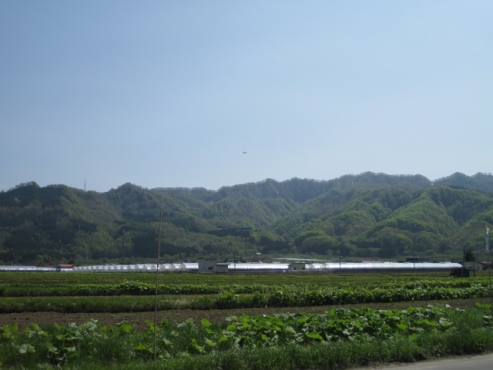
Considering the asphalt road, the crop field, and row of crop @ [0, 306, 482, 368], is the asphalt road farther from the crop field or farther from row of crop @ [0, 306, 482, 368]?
row of crop @ [0, 306, 482, 368]

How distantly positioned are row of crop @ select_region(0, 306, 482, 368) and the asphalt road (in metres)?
1.31

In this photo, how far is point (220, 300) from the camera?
85.5ft

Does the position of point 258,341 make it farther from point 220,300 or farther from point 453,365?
point 220,300

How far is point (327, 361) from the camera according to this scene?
10852 millimetres

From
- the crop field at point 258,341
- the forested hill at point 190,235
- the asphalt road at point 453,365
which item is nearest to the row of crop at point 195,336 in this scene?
the crop field at point 258,341

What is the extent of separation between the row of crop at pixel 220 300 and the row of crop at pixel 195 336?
11.1 m

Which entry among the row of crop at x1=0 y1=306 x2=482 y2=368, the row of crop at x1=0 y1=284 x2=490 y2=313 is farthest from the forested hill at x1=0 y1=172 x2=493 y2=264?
the row of crop at x1=0 y1=306 x2=482 y2=368

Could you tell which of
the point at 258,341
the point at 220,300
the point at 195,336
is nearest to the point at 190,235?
the point at 220,300

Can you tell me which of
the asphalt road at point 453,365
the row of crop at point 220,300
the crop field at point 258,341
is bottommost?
the row of crop at point 220,300

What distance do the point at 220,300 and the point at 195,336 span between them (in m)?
13.9

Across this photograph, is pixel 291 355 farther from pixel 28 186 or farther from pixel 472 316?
pixel 28 186

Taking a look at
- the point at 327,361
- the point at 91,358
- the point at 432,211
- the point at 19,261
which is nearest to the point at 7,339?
the point at 91,358

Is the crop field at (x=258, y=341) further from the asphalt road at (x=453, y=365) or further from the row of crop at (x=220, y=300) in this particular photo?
the row of crop at (x=220, y=300)

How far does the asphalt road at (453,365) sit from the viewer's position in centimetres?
1102
